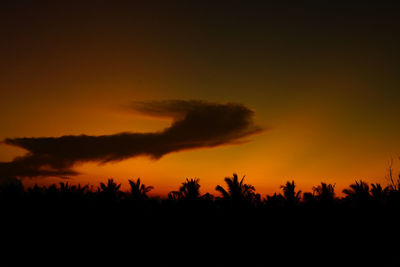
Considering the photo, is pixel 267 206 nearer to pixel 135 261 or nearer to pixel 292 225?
pixel 292 225

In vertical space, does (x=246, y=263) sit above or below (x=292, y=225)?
below

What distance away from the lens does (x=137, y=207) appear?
139ft

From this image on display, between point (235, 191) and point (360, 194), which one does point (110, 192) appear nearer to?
point (235, 191)

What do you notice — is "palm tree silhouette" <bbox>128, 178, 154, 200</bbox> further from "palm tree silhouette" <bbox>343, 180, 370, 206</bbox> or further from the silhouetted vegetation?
"palm tree silhouette" <bbox>343, 180, 370, 206</bbox>

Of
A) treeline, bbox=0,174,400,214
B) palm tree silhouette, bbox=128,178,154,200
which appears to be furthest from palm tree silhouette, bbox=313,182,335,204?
palm tree silhouette, bbox=128,178,154,200

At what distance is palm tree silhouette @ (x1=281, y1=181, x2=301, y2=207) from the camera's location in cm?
4616

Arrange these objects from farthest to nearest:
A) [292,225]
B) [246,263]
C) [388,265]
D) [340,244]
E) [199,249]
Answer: [292,225], [199,249], [340,244], [246,263], [388,265]

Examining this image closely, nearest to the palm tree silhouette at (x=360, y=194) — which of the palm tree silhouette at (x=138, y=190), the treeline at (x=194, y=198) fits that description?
the treeline at (x=194, y=198)

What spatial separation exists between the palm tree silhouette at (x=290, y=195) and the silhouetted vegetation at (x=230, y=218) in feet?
0.40

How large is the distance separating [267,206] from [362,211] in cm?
1055

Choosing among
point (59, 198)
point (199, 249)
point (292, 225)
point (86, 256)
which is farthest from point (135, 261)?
point (292, 225)

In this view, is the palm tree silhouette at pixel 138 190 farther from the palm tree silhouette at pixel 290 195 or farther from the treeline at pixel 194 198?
the palm tree silhouette at pixel 290 195

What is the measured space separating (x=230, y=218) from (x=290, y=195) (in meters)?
8.94

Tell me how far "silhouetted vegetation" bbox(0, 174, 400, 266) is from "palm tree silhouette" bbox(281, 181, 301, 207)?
122 millimetres
